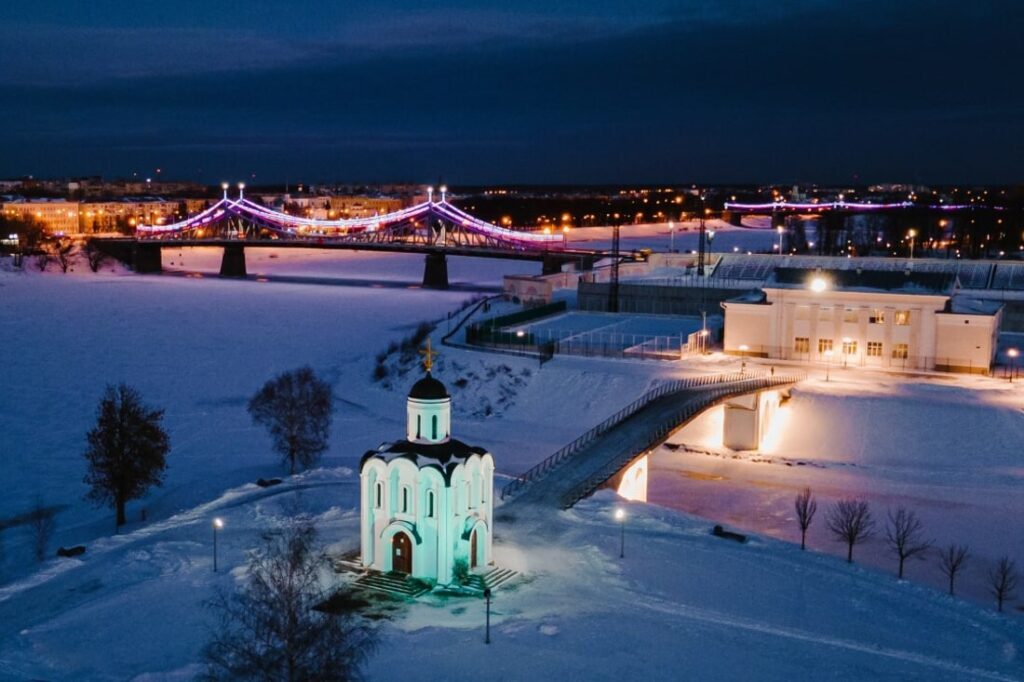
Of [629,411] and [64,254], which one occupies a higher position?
[64,254]

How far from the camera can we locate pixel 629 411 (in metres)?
27.9

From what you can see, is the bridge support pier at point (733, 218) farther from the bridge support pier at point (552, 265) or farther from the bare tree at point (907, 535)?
the bare tree at point (907, 535)

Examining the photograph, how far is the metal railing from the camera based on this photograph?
21969 millimetres

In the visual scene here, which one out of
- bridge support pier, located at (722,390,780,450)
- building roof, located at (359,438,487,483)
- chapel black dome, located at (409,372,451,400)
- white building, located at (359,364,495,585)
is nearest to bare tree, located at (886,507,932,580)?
bridge support pier, located at (722,390,780,450)

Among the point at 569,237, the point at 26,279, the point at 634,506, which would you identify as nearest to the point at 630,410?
the point at 634,506

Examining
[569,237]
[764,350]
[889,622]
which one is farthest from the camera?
[569,237]

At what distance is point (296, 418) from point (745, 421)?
1068 centimetres

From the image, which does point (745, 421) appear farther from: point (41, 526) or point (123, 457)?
point (41, 526)

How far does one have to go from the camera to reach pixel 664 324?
4131 cm

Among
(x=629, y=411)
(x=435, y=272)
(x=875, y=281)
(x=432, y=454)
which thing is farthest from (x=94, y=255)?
(x=432, y=454)

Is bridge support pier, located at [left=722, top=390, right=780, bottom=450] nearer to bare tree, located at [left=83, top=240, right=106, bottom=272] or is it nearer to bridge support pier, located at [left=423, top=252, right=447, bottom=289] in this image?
bridge support pier, located at [left=423, top=252, right=447, bottom=289]

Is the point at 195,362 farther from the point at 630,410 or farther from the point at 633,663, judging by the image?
the point at 633,663

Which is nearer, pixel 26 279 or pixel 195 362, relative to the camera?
pixel 195 362

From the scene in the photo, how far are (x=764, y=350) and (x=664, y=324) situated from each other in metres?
7.08
